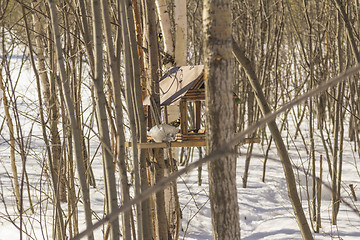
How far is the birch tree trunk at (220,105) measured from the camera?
1.08m

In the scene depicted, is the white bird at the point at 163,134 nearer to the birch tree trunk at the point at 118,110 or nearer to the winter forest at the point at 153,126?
the winter forest at the point at 153,126

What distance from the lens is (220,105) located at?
1.08 metres

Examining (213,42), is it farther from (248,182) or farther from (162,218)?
(248,182)

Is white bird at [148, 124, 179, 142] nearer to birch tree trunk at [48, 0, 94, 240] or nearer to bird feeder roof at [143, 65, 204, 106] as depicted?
bird feeder roof at [143, 65, 204, 106]

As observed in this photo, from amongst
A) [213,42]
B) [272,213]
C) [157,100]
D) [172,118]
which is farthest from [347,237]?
[213,42]

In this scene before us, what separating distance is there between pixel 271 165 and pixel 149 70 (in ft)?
13.9

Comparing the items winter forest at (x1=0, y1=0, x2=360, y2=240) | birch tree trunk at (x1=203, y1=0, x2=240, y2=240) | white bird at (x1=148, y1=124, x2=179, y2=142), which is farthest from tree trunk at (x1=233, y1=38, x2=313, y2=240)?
birch tree trunk at (x1=203, y1=0, x2=240, y2=240)

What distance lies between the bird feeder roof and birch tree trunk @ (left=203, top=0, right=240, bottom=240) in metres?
1.05

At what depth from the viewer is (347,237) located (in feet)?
11.8

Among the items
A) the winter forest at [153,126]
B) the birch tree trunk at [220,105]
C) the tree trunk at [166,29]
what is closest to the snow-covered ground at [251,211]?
the winter forest at [153,126]

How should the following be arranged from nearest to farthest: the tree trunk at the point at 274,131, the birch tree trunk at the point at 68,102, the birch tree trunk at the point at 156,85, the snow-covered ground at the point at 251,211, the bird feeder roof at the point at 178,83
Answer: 1. the birch tree trunk at the point at 68,102
2. the tree trunk at the point at 274,131
3. the bird feeder roof at the point at 178,83
4. the birch tree trunk at the point at 156,85
5. the snow-covered ground at the point at 251,211

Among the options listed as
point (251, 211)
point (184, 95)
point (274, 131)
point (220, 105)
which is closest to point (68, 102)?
point (220, 105)

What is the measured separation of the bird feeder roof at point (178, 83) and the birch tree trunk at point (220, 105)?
3.45 ft

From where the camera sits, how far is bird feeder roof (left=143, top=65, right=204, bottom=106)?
217 centimetres
